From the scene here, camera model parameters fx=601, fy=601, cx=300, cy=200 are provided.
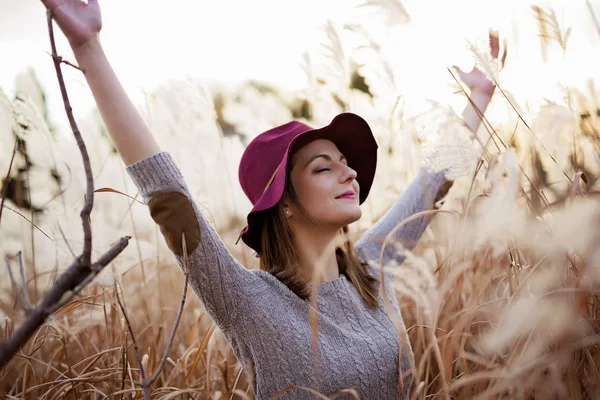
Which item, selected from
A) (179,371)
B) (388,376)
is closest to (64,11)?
(179,371)

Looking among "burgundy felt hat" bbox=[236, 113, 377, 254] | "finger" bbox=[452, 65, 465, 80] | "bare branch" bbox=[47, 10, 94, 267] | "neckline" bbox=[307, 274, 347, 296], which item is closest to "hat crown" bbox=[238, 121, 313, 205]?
"burgundy felt hat" bbox=[236, 113, 377, 254]

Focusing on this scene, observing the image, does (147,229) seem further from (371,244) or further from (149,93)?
(371,244)

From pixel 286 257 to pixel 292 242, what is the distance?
0.05 meters

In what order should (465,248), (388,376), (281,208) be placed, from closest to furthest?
(465,248) < (388,376) < (281,208)

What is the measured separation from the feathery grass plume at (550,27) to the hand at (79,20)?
→ 1.00 meters

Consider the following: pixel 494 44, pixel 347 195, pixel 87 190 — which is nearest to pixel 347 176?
pixel 347 195

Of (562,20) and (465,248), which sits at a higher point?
(562,20)

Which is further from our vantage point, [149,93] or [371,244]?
[149,93]

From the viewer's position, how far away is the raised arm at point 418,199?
183 cm

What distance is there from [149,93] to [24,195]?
934 mm

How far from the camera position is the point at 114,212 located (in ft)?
9.41

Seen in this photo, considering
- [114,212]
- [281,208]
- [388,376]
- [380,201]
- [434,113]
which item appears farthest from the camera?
[114,212]

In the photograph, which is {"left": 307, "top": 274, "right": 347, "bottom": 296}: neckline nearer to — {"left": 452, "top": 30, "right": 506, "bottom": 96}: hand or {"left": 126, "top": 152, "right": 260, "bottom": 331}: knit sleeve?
{"left": 126, "top": 152, "right": 260, "bottom": 331}: knit sleeve

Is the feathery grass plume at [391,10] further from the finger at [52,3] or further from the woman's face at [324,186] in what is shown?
the finger at [52,3]
